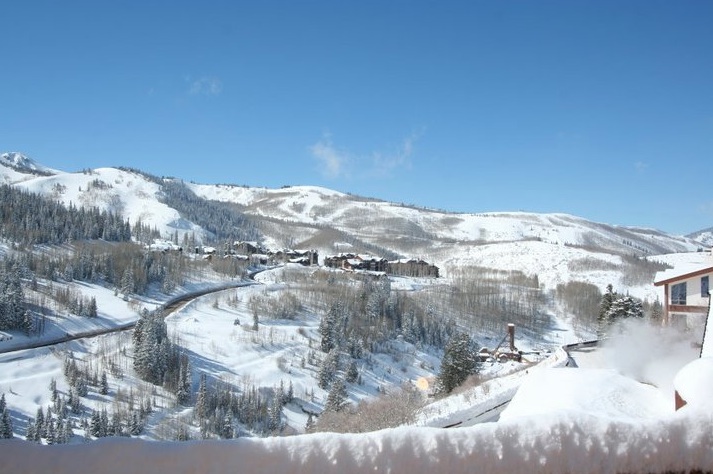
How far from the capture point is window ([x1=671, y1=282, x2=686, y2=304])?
1524 centimetres

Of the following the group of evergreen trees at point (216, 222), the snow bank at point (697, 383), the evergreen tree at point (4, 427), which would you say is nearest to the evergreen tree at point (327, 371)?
the evergreen tree at point (4, 427)

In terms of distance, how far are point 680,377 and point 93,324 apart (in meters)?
55.7

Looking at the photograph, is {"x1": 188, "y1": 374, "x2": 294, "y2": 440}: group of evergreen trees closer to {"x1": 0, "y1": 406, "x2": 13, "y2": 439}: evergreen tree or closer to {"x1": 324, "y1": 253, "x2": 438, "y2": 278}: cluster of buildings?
{"x1": 0, "y1": 406, "x2": 13, "y2": 439}: evergreen tree

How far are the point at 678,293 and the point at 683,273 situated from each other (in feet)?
2.84

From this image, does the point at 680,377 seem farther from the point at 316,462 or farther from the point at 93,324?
the point at 93,324

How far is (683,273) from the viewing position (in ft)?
48.6

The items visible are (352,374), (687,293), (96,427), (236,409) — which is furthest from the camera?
(352,374)

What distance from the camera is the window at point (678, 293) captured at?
1524 cm

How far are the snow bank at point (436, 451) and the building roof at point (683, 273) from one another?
13.3 m

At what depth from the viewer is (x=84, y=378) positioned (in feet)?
124

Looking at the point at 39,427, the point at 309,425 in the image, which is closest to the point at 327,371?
the point at 309,425

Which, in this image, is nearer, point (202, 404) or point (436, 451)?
point (436, 451)

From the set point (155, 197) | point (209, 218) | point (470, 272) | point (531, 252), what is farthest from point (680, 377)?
point (155, 197)

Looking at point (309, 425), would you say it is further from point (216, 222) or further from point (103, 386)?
point (216, 222)
